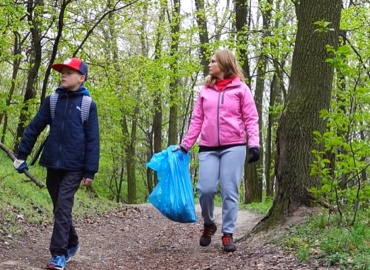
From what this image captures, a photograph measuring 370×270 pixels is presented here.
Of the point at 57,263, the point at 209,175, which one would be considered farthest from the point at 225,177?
the point at 57,263

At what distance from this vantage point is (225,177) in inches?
190

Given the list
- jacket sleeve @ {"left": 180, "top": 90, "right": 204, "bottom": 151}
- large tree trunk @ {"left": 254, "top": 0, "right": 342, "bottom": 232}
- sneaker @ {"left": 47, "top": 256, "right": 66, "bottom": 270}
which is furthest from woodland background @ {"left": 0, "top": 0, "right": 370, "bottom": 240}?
sneaker @ {"left": 47, "top": 256, "right": 66, "bottom": 270}

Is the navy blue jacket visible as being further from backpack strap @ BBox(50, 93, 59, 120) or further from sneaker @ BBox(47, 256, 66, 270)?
sneaker @ BBox(47, 256, 66, 270)

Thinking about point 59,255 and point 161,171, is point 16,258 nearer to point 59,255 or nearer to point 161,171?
point 59,255

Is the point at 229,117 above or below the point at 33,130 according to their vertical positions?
above

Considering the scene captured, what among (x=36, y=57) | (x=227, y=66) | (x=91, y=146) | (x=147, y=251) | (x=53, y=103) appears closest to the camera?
(x=91, y=146)

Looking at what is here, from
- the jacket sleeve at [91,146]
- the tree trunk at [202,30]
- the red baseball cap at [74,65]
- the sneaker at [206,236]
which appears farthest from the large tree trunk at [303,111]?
the tree trunk at [202,30]

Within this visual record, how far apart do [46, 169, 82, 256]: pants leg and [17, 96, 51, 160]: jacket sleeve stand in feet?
0.97

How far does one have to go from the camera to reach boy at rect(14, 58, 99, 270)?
4.17 m

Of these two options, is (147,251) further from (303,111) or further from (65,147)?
(303,111)

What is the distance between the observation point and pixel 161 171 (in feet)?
17.3

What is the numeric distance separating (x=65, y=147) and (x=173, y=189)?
4.82 feet

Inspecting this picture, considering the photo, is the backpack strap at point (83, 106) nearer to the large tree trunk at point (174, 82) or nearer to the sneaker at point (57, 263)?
the sneaker at point (57, 263)

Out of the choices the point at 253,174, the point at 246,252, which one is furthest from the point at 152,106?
the point at 246,252
